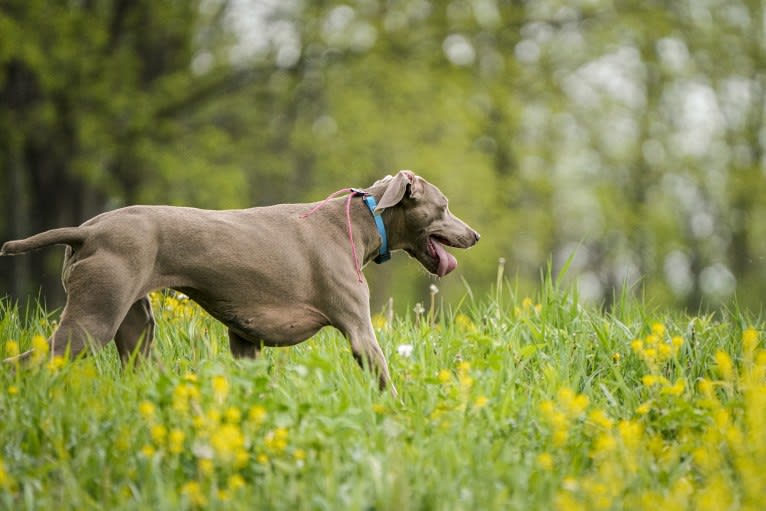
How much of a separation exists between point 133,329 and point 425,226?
180 centimetres

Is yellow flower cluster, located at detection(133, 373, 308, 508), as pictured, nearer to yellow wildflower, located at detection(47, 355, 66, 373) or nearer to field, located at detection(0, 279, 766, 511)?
field, located at detection(0, 279, 766, 511)

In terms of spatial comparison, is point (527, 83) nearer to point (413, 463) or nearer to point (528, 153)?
point (528, 153)

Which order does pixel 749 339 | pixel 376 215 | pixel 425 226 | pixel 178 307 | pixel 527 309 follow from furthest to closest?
pixel 527 309
pixel 178 307
pixel 425 226
pixel 376 215
pixel 749 339

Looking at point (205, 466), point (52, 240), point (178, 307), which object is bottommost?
point (178, 307)

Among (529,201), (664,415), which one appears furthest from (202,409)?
(529,201)

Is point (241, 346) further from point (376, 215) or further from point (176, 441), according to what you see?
point (176, 441)

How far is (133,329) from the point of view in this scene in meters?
4.88

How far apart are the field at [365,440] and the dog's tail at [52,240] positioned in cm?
47

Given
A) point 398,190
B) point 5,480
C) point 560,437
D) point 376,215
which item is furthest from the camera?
point 376,215

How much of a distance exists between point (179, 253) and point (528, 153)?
16.4 metres

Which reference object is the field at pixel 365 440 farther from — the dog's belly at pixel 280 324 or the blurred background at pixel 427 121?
the blurred background at pixel 427 121

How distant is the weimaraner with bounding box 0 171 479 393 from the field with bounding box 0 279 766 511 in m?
0.22

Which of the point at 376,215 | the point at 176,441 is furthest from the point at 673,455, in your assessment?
the point at 376,215

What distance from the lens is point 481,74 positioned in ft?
58.9
